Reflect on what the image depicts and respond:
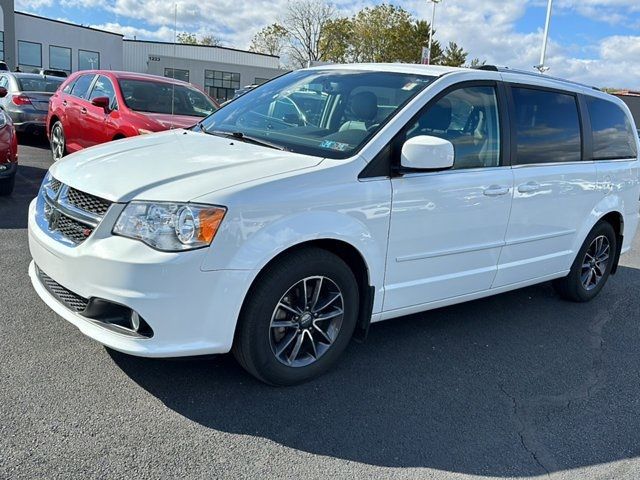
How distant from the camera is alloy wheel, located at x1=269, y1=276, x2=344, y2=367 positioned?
10.7ft

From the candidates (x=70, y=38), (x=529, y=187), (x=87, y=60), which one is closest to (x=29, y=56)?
(x=70, y=38)

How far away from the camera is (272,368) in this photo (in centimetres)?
323

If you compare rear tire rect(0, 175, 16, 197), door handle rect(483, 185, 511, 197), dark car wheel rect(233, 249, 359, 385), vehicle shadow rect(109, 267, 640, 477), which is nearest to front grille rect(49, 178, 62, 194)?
vehicle shadow rect(109, 267, 640, 477)

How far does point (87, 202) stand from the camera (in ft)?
10.1

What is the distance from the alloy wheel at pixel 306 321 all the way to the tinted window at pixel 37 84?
10.7 meters

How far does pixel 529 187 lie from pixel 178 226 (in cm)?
264

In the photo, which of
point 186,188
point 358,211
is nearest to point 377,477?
point 358,211

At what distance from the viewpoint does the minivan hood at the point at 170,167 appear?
9.63 ft

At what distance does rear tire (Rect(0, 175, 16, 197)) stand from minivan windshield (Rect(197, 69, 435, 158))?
3761 millimetres

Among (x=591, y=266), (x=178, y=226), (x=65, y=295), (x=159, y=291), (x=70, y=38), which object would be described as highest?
(x=70, y=38)

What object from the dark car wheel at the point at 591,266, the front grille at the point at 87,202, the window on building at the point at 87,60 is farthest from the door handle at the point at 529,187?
the window on building at the point at 87,60

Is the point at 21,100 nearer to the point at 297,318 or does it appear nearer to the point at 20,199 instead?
the point at 20,199

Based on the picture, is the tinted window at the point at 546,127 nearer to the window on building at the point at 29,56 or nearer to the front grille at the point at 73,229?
the front grille at the point at 73,229

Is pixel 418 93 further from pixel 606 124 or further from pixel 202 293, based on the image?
pixel 606 124
